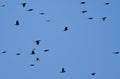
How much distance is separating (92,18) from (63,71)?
1201mm

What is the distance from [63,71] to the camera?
7293mm

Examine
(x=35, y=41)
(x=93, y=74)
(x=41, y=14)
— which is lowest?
(x=93, y=74)

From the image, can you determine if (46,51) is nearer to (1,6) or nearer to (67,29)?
(67,29)

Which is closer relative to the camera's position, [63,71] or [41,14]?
[63,71]

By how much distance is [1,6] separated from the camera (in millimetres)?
7738

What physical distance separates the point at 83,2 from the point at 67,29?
60 cm

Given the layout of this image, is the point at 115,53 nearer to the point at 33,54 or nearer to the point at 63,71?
the point at 63,71

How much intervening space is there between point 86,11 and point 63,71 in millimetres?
1290

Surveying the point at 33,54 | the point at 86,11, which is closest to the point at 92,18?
the point at 86,11

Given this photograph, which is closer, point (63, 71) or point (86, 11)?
point (63, 71)

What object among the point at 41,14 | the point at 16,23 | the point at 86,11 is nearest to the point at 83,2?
the point at 86,11

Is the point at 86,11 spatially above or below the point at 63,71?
above

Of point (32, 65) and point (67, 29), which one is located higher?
point (67, 29)

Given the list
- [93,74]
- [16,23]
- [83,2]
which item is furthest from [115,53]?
[16,23]
